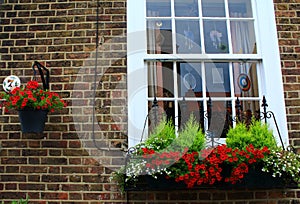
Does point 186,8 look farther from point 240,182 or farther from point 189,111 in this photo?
point 240,182

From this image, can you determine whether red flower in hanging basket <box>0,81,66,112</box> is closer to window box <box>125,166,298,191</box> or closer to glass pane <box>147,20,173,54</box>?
window box <box>125,166,298,191</box>

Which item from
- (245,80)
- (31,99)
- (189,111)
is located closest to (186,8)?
(245,80)

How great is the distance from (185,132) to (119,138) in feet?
2.22

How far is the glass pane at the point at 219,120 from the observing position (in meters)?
3.61

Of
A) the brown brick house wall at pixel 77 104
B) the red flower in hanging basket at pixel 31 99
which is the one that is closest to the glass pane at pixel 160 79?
the brown brick house wall at pixel 77 104

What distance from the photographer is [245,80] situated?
12.7ft

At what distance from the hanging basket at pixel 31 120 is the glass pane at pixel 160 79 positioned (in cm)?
108

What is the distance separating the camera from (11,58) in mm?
3830

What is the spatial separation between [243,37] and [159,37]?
90cm

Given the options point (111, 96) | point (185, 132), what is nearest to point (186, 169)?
point (185, 132)

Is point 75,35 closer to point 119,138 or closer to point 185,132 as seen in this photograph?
point 119,138

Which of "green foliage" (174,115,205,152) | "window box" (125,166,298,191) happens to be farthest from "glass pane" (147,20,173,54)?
"window box" (125,166,298,191)

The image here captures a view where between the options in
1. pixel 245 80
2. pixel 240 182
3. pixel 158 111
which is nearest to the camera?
pixel 240 182

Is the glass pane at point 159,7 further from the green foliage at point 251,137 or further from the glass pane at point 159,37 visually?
the green foliage at point 251,137
